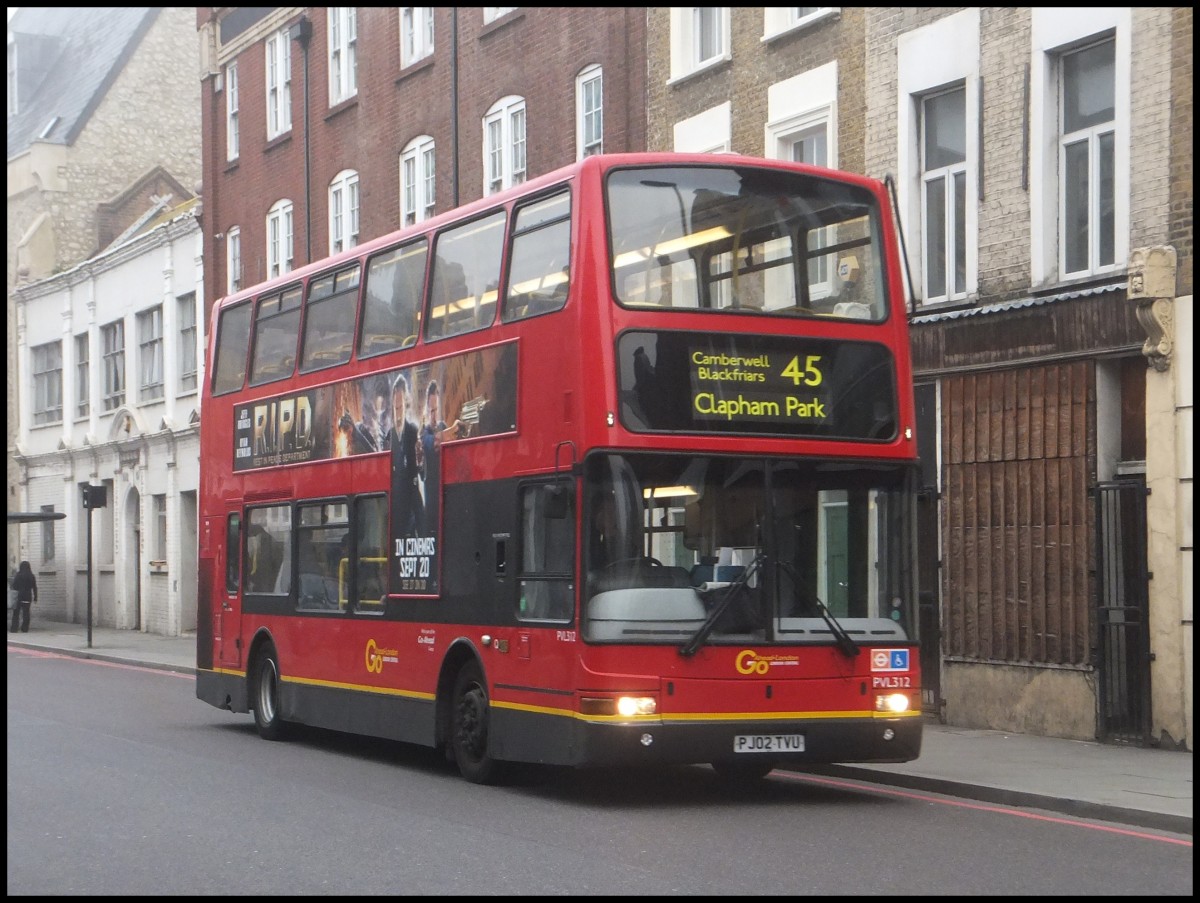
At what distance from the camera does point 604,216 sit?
1277cm

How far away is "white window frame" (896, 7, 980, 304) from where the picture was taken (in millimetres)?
18594

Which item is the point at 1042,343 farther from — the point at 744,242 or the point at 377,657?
the point at 377,657

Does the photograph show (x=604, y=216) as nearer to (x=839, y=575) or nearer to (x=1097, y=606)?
(x=839, y=575)

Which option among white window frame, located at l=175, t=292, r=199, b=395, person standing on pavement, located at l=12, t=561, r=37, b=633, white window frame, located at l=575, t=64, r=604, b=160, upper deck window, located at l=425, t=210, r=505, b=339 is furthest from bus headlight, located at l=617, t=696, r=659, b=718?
person standing on pavement, located at l=12, t=561, r=37, b=633

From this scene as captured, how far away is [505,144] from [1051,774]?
16.9 m

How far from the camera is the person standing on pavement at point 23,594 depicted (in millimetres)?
43156

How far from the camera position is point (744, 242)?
13047 mm

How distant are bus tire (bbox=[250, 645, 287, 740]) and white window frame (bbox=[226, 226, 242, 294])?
20.9m

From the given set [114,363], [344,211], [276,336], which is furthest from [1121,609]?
[114,363]

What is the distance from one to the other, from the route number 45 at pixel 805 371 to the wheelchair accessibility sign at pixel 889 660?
1.83 metres

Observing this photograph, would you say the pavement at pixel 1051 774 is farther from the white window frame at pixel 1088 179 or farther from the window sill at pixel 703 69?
the window sill at pixel 703 69

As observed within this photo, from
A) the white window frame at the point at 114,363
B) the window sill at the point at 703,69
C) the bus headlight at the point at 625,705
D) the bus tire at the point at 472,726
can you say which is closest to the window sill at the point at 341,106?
the window sill at the point at 703,69

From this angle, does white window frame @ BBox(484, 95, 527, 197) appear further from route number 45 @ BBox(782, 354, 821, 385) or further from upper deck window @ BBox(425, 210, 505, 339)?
route number 45 @ BBox(782, 354, 821, 385)

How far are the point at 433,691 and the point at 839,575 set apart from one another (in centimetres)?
351
